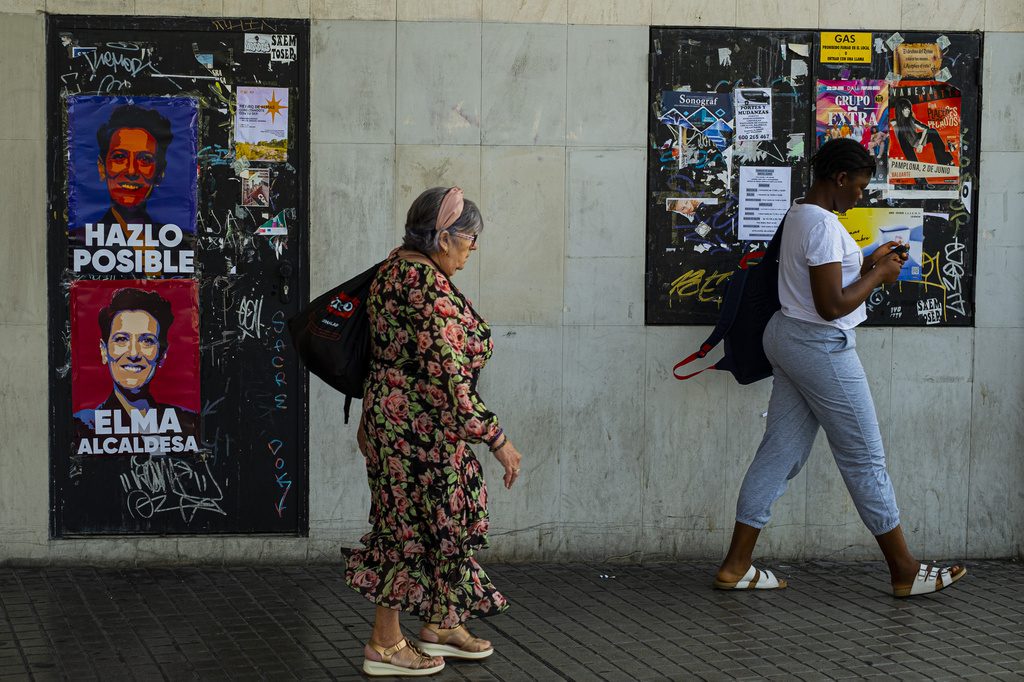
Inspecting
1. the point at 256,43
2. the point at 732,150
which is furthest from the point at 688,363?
the point at 256,43

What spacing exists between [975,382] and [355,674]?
3606 millimetres

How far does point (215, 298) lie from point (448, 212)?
205 cm

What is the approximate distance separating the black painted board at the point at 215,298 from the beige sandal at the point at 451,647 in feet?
5.26

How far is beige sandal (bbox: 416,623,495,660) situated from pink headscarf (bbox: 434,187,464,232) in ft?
5.03

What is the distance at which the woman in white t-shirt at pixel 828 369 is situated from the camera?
555 centimetres

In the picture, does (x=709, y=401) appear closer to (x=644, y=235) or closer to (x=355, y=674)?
(x=644, y=235)

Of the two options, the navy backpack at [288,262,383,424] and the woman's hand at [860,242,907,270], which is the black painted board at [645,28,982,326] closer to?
the woman's hand at [860,242,907,270]

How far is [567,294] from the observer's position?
636 centimetres

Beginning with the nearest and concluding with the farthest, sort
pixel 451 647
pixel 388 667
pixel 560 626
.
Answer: pixel 388 667 < pixel 451 647 < pixel 560 626

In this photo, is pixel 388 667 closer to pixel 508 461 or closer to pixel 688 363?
pixel 508 461

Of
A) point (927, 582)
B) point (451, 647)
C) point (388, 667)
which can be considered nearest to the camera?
point (388, 667)

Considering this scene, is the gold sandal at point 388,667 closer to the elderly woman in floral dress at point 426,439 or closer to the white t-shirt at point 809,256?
the elderly woman in floral dress at point 426,439

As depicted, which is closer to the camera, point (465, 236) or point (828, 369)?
point (465, 236)

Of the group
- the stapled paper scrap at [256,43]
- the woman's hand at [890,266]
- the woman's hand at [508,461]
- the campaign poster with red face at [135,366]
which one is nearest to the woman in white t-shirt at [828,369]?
the woman's hand at [890,266]
